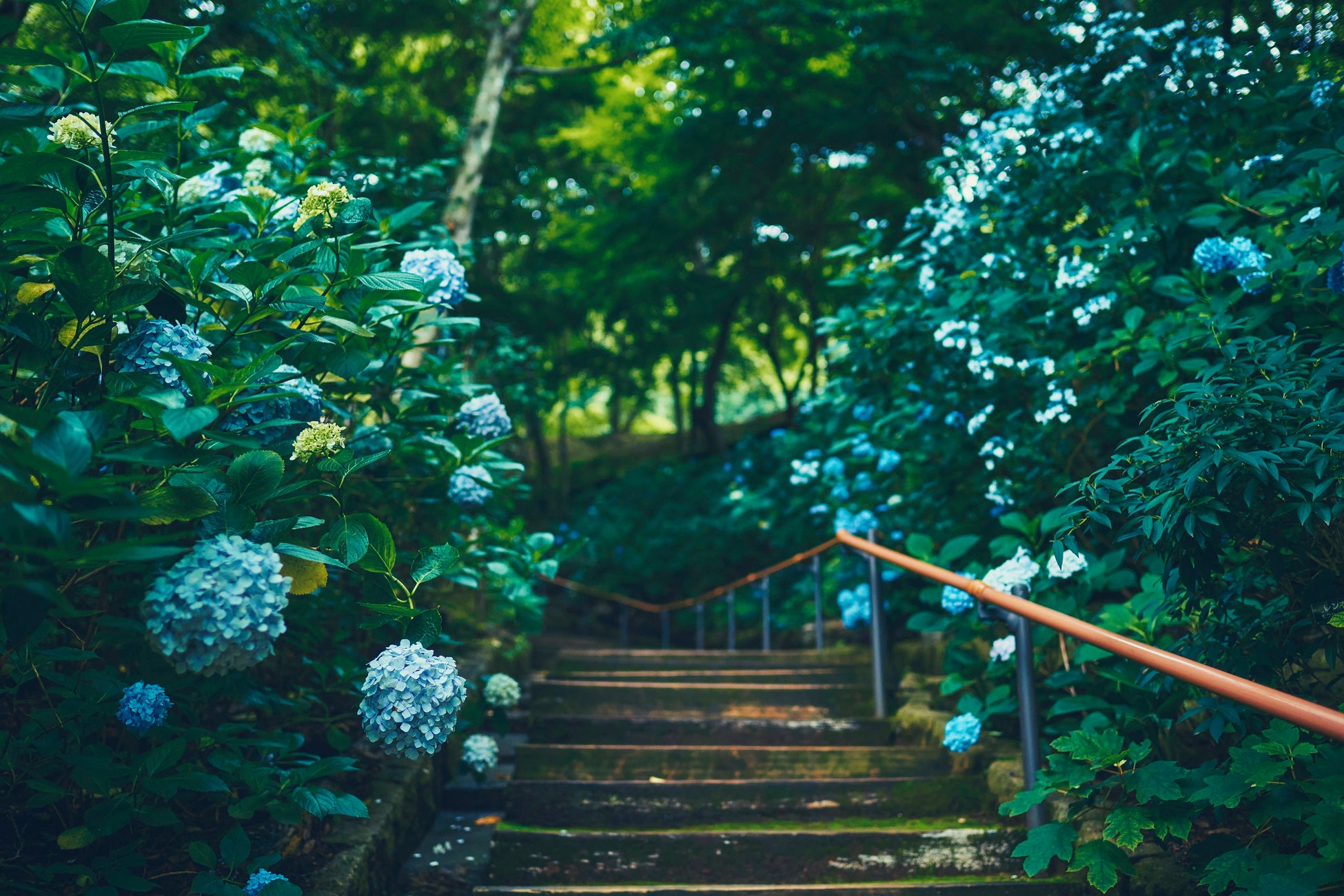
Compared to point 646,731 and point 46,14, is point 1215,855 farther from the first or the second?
point 46,14

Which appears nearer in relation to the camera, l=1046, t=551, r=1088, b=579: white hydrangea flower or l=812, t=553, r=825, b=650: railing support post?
l=1046, t=551, r=1088, b=579: white hydrangea flower

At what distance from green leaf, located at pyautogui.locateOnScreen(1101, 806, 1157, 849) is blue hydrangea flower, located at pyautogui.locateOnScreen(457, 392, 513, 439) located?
1701 mm

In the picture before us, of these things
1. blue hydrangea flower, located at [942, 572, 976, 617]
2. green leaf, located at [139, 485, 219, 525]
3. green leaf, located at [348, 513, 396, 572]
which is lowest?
blue hydrangea flower, located at [942, 572, 976, 617]

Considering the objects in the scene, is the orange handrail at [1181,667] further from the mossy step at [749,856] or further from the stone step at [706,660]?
the stone step at [706,660]

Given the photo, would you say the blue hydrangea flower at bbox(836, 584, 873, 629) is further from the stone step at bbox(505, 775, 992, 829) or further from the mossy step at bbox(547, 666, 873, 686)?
the stone step at bbox(505, 775, 992, 829)

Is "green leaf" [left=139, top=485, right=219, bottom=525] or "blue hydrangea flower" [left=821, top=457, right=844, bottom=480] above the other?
"blue hydrangea flower" [left=821, top=457, right=844, bottom=480]

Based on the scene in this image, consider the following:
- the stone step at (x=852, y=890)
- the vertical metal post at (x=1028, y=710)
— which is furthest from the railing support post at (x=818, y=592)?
the stone step at (x=852, y=890)

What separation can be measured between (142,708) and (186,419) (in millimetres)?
685

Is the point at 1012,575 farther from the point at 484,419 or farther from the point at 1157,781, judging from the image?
the point at 484,419

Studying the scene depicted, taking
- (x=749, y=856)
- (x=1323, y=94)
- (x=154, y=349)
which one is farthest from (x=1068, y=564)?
(x=154, y=349)

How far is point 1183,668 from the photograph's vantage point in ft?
4.77

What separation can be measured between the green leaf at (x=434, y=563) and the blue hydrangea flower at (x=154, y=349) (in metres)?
0.48

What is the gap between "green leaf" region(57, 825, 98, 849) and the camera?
58.8 inches

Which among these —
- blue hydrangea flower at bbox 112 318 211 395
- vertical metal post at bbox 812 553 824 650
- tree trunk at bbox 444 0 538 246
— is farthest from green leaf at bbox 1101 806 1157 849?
tree trunk at bbox 444 0 538 246
